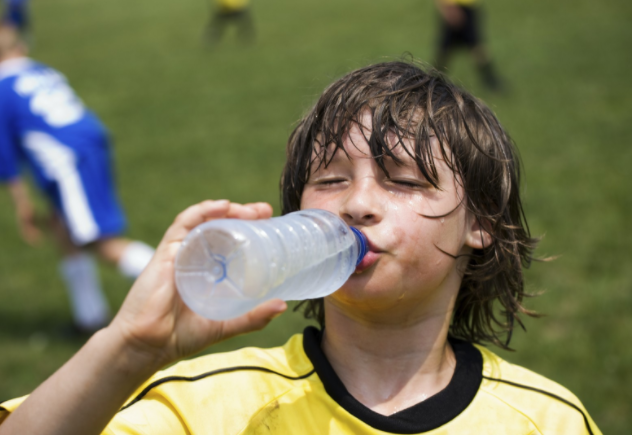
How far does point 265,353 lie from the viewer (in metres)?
2.02

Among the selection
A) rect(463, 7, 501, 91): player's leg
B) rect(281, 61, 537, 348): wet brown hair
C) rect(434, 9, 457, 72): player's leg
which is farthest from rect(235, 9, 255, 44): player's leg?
rect(281, 61, 537, 348): wet brown hair

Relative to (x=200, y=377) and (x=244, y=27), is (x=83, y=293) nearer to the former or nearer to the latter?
(x=200, y=377)

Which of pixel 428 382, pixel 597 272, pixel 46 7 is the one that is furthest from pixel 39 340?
pixel 46 7

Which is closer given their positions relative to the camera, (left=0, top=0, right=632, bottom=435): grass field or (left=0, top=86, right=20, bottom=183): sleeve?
(left=0, top=0, right=632, bottom=435): grass field

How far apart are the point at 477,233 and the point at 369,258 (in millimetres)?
495

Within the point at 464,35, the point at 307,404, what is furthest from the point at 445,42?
the point at 307,404

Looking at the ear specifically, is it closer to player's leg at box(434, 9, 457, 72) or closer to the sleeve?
the sleeve

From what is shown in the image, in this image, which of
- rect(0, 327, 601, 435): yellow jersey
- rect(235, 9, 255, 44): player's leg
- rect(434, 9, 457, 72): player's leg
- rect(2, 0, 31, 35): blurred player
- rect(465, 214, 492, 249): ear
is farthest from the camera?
rect(235, 9, 255, 44): player's leg

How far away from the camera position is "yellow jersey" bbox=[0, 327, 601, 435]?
177 cm

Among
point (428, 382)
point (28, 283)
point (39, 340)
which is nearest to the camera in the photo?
point (428, 382)

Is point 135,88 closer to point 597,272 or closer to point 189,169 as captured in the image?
point 189,169

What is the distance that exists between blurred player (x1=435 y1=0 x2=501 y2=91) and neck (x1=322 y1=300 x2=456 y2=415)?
10048 mm

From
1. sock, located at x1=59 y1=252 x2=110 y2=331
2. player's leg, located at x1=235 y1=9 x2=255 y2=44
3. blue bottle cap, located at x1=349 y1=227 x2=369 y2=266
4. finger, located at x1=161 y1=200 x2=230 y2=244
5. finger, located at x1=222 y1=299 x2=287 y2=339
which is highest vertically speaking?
finger, located at x1=161 y1=200 x2=230 y2=244

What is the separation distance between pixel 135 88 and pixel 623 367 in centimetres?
1153
